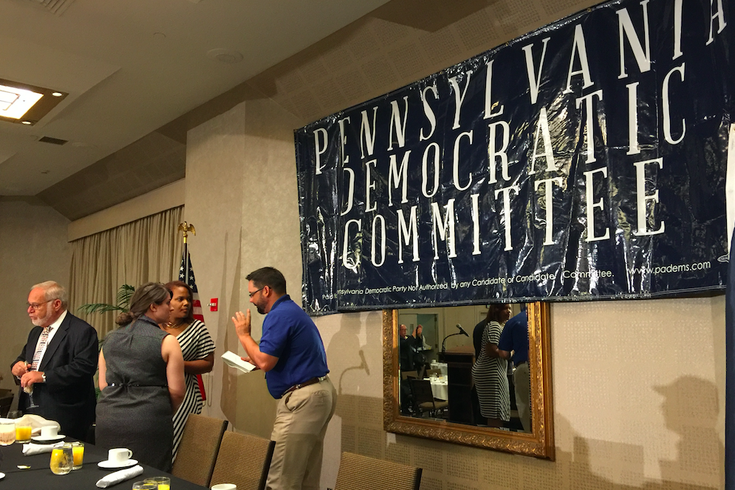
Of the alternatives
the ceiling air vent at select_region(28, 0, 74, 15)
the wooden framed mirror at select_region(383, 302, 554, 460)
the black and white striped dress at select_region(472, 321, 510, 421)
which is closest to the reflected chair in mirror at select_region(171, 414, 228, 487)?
the wooden framed mirror at select_region(383, 302, 554, 460)

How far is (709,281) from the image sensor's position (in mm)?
2512

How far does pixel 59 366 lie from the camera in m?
3.91

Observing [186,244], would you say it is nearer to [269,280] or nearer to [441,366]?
[269,280]

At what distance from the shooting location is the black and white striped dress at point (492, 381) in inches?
132

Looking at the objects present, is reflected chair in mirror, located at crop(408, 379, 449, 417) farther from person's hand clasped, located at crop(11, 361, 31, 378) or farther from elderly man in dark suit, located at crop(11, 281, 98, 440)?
person's hand clasped, located at crop(11, 361, 31, 378)

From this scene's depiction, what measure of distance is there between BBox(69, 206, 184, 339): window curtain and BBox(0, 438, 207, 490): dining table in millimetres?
4259

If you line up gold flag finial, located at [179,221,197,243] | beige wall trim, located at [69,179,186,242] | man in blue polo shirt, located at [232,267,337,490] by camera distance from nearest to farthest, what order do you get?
man in blue polo shirt, located at [232,267,337,490] < gold flag finial, located at [179,221,197,243] < beige wall trim, located at [69,179,186,242]

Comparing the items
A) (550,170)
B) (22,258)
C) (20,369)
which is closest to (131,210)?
(22,258)

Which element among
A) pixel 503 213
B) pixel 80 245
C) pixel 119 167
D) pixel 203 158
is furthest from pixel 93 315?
pixel 503 213

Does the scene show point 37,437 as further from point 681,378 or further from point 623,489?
point 681,378

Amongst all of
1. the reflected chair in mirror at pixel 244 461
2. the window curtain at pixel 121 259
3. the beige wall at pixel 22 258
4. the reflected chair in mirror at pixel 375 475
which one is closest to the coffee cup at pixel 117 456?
the reflected chair in mirror at pixel 244 461

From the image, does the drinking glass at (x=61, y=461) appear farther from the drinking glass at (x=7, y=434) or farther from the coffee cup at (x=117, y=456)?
the drinking glass at (x=7, y=434)

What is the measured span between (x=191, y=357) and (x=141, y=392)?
952 mm

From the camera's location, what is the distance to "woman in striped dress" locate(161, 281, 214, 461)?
12.1ft
